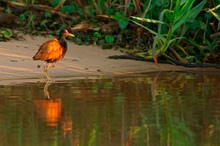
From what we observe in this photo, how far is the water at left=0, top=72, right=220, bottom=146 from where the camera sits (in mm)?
6410

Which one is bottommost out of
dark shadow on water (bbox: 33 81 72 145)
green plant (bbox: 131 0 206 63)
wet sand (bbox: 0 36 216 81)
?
dark shadow on water (bbox: 33 81 72 145)

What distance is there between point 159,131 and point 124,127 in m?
0.37

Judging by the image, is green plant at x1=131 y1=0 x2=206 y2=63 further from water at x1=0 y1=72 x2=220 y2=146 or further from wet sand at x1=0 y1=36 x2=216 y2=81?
water at x1=0 y1=72 x2=220 y2=146

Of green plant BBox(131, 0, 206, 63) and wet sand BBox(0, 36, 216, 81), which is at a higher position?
green plant BBox(131, 0, 206, 63)

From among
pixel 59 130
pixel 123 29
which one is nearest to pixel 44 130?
pixel 59 130

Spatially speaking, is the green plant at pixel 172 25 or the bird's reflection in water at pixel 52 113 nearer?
the bird's reflection in water at pixel 52 113

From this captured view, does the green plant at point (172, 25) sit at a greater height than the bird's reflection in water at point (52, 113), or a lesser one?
greater

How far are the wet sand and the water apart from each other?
18.9 inches

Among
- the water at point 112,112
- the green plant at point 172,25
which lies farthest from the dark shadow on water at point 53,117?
the green plant at point 172,25

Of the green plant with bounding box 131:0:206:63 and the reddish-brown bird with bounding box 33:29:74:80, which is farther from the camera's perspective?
the green plant with bounding box 131:0:206:63

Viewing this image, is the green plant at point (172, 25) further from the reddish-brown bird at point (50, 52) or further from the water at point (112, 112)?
the reddish-brown bird at point (50, 52)

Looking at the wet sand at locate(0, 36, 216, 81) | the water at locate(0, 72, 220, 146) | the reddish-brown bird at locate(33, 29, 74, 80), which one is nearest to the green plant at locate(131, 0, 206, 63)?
the wet sand at locate(0, 36, 216, 81)

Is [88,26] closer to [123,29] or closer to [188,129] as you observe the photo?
[123,29]

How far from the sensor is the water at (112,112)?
6410mm
